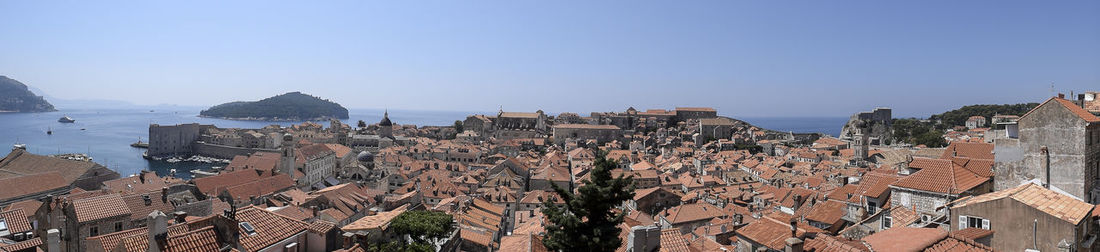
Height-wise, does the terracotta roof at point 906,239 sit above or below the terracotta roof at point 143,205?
above

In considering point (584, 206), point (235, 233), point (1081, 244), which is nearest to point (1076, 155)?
point (1081, 244)

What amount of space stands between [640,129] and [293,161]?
7262 cm

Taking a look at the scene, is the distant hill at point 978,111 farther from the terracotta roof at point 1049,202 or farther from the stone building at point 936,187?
the terracotta roof at point 1049,202

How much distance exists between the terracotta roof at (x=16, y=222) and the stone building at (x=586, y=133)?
8024cm

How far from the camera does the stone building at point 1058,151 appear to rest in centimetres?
1155

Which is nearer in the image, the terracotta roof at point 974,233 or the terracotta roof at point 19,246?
the terracotta roof at point 974,233

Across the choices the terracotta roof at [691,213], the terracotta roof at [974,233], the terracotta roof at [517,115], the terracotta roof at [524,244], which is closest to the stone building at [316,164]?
the terracotta roof at [691,213]

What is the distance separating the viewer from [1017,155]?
12.7m

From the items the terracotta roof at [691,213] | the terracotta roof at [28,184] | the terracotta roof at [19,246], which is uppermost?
the terracotta roof at [19,246]

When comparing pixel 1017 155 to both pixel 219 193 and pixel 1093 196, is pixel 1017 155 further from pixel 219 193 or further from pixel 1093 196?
pixel 219 193

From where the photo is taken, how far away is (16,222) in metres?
14.9

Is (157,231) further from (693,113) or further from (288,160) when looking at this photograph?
(693,113)

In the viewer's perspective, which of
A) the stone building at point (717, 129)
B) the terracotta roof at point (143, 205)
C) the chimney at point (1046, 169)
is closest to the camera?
the chimney at point (1046, 169)

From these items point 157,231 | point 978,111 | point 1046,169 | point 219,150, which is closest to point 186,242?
point 157,231
